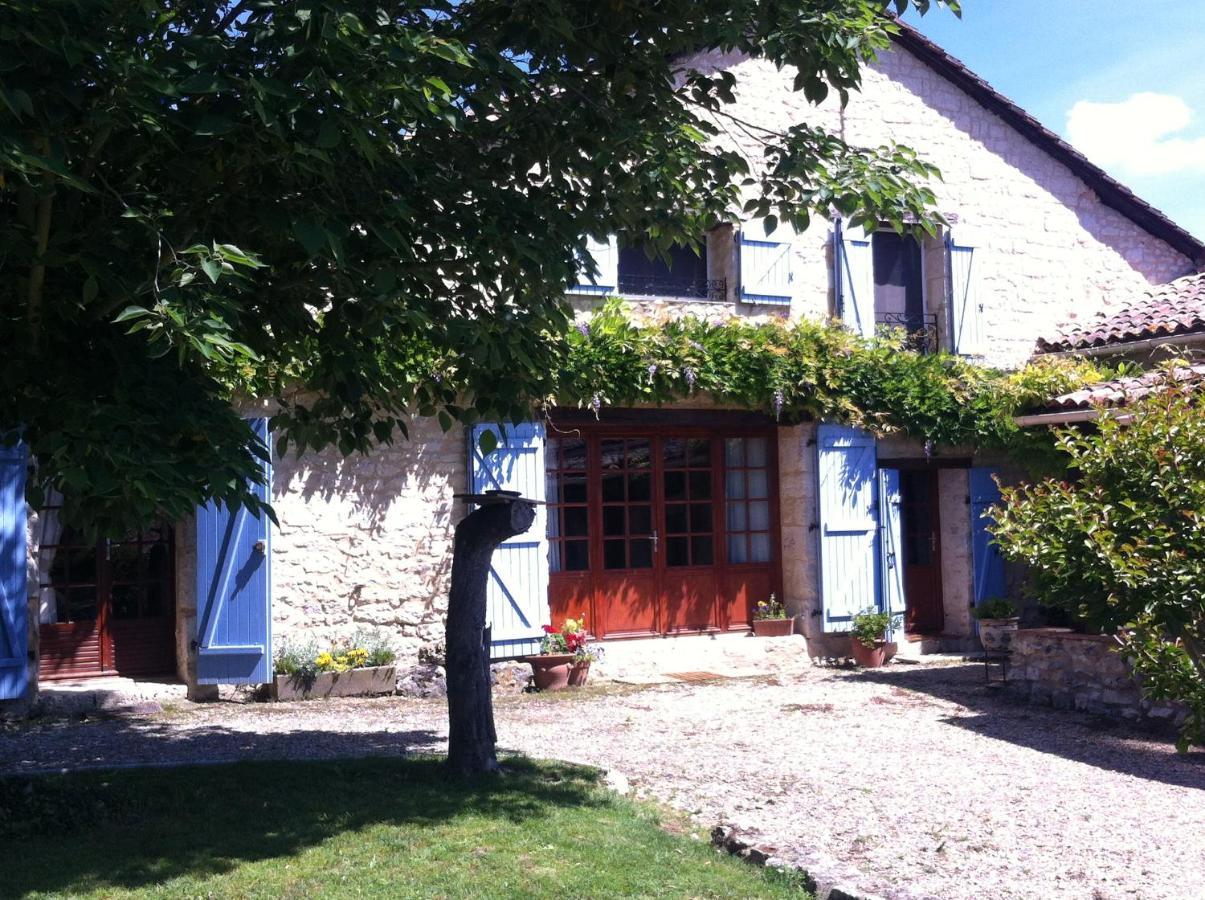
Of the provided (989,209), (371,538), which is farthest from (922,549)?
(371,538)

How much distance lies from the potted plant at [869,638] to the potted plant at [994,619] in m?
0.88

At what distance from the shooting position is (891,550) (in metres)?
11.4

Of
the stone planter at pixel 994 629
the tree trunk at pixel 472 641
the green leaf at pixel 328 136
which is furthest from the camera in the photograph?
the stone planter at pixel 994 629

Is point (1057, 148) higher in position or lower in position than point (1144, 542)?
higher

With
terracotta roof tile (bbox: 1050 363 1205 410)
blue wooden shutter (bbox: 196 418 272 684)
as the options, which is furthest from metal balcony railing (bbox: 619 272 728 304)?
blue wooden shutter (bbox: 196 418 272 684)

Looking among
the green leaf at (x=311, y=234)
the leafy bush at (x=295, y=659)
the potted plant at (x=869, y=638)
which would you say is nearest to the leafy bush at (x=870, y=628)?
the potted plant at (x=869, y=638)

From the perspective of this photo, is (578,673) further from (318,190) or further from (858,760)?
(318,190)

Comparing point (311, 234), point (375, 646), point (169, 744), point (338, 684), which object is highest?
point (311, 234)

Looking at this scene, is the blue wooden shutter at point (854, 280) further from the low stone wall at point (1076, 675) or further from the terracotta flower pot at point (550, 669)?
the terracotta flower pot at point (550, 669)

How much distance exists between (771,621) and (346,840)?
658 cm

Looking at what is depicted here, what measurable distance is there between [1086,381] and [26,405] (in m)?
9.62

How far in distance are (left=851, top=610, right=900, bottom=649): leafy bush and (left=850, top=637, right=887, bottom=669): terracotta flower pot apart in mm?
28

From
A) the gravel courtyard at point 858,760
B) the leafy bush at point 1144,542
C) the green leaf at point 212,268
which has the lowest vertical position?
the gravel courtyard at point 858,760

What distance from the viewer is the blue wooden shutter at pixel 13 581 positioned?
313 inches
